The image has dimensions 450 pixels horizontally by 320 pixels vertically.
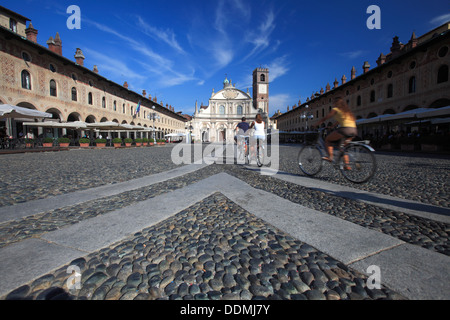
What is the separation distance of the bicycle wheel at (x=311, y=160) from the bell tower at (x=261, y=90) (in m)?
57.7

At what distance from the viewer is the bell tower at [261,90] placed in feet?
200

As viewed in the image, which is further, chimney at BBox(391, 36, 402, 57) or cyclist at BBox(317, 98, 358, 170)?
chimney at BBox(391, 36, 402, 57)

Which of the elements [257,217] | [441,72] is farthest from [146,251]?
[441,72]

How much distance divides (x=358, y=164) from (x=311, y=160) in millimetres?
1227

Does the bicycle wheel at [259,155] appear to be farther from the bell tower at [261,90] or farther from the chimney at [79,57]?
the bell tower at [261,90]

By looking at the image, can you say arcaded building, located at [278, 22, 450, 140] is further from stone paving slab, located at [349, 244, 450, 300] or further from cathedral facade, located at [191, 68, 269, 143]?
cathedral facade, located at [191, 68, 269, 143]

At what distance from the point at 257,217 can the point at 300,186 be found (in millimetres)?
1797

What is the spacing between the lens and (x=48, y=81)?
18.8 meters

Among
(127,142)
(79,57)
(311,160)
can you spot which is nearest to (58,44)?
(79,57)

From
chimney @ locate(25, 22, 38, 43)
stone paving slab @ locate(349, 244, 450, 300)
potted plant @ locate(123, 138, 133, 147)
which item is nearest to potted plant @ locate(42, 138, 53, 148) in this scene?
potted plant @ locate(123, 138, 133, 147)

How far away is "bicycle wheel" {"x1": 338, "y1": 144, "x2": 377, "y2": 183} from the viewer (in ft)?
12.2

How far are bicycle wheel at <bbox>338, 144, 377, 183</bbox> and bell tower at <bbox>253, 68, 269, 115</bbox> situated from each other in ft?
193
